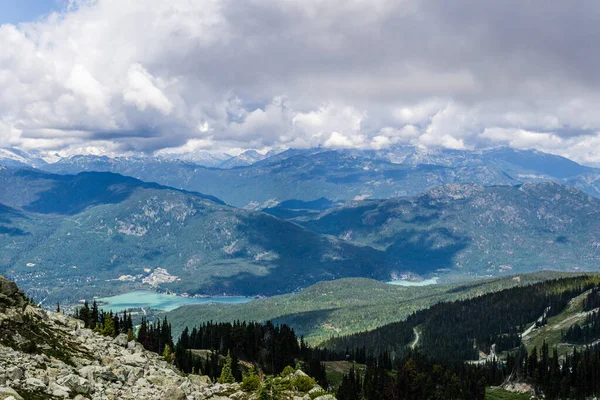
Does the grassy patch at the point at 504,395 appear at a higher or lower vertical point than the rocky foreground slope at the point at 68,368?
lower

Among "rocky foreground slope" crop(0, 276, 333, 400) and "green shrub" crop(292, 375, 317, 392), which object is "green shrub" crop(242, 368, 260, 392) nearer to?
"rocky foreground slope" crop(0, 276, 333, 400)

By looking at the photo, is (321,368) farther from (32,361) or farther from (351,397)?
(32,361)

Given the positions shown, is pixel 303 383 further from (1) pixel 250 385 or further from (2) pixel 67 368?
(2) pixel 67 368

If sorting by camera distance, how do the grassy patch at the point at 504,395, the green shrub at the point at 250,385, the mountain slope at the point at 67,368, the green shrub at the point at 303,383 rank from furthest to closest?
the grassy patch at the point at 504,395 → the green shrub at the point at 303,383 → the green shrub at the point at 250,385 → the mountain slope at the point at 67,368

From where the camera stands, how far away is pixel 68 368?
57312 mm

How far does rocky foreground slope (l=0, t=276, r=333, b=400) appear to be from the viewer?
47688 millimetres

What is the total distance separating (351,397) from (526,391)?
2490 inches

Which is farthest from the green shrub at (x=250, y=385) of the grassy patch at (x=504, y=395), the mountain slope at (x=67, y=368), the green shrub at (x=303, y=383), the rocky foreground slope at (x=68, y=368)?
the grassy patch at (x=504, y=395)

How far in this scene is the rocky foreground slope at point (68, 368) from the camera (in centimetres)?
4769

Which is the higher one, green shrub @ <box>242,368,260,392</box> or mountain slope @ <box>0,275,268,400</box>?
mountain slope @ <box>0,275,268,400</box>

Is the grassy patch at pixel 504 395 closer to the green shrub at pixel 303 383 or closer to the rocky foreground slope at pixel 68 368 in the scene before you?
the green shrub at pixel 303 383

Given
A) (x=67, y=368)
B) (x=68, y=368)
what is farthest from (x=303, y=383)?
(x=67, y=368)

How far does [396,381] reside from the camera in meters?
142

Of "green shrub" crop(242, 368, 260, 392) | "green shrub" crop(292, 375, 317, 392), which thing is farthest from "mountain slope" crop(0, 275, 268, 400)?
"green shrub" crop(292, 375, 317, 392)
